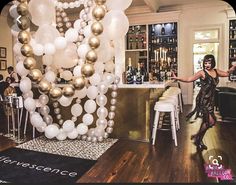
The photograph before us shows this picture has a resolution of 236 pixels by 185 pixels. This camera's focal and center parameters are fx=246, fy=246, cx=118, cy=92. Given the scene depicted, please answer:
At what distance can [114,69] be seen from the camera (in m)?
3.98

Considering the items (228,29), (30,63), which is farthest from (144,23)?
(30,63)

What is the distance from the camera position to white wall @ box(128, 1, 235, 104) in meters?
6.63

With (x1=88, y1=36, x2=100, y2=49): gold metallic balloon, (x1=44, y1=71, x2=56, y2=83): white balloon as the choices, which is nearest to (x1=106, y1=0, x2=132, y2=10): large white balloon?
(x1=88, y1=36, x2=100, y2=49): gold metallic balloon

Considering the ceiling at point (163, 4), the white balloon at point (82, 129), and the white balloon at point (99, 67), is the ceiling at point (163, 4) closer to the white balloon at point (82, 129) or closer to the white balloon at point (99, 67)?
the white balloon at point (99, 67)

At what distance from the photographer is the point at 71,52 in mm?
3240

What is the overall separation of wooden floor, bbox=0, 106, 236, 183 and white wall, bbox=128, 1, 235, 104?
3164 mm

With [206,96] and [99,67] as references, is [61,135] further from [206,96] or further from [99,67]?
[206,96]

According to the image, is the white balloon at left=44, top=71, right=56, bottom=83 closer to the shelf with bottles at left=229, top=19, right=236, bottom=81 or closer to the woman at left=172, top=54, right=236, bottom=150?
the woman at left=172, top=54, right=236, bottom=150

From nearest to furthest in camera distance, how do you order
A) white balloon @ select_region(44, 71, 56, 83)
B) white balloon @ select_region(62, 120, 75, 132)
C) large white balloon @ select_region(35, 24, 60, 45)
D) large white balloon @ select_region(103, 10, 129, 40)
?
1. large white balloon @ select_region(103, 10, 129, 40)
2. large white balloon @ select_region(35, 24, 60, 45)
3. white balloon @ select_region(44, 71, 56, 83)
4. white balloon @ select_region(62, 120, 75, 132)

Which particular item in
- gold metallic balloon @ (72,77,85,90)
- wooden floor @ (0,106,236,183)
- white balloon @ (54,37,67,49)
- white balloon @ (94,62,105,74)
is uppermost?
white balloon @ (54,37,67,49)

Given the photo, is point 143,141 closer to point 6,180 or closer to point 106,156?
point 106,156

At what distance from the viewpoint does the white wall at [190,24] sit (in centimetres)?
663
